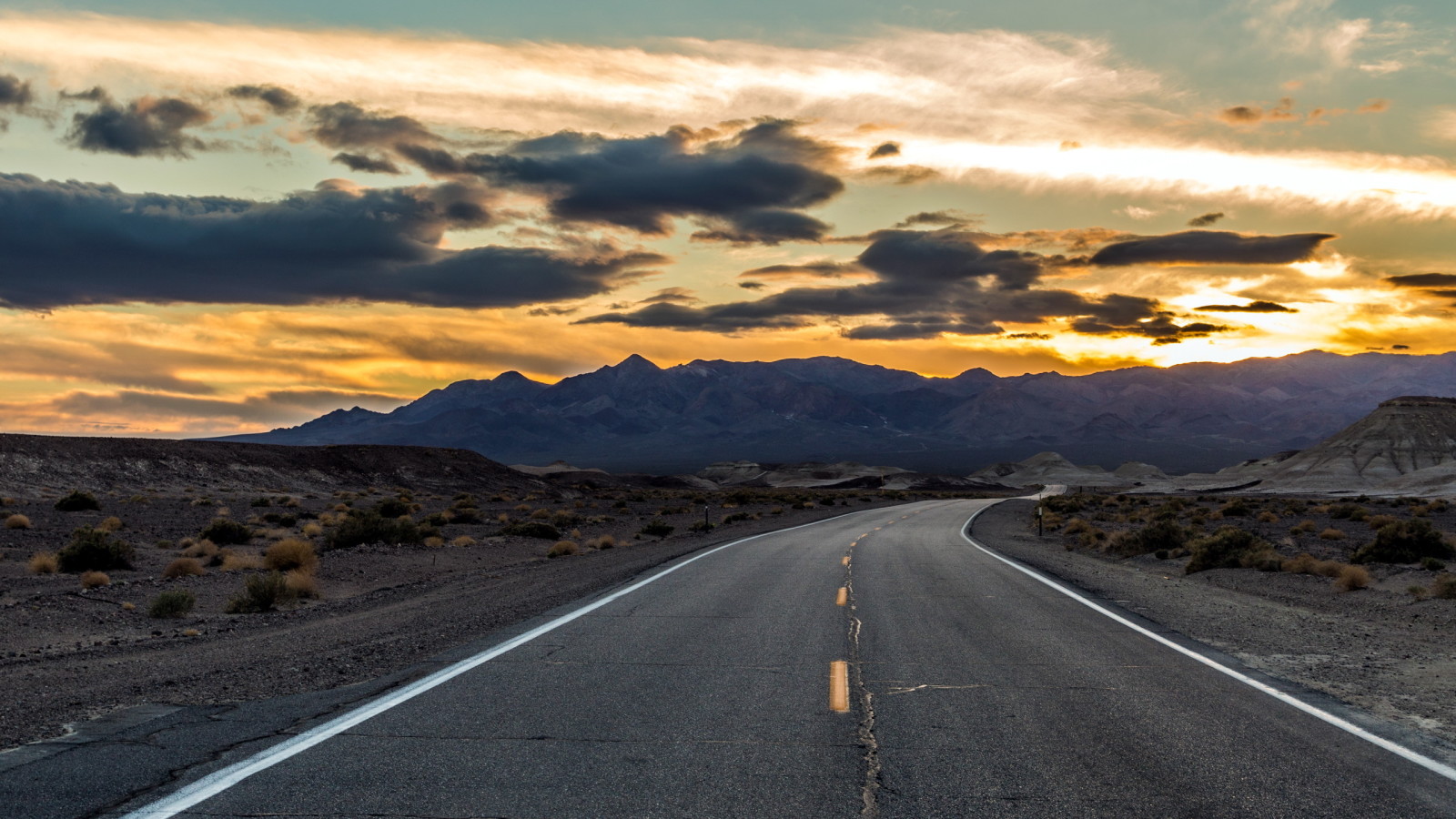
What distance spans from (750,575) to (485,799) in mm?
13305

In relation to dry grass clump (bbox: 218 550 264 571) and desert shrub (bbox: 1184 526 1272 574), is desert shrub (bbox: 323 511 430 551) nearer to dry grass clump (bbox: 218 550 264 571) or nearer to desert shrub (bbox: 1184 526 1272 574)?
dry grass clump (bbox: 218 550 264 571)

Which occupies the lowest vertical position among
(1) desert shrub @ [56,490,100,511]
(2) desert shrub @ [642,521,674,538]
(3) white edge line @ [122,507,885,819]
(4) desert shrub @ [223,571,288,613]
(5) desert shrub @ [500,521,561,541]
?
(2) desert shrub @ [642,521,674,538]

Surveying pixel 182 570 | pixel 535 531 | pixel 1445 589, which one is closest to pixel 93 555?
pixel 182 570

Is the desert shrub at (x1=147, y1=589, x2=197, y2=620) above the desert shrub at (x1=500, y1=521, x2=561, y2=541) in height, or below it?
above

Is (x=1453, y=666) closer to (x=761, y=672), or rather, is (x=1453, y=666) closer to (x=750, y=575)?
(x=761, y=672)

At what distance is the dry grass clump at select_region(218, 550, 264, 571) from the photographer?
73.7 ft

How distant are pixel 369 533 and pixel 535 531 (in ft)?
26.8

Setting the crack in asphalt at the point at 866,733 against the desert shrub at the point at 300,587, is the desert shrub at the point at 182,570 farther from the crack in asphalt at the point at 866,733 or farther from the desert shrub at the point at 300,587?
the crack in asphalt at the point at 866,733

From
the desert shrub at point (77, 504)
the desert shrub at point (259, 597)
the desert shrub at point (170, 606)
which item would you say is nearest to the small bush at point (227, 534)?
the desert shrub at point (77, 504)

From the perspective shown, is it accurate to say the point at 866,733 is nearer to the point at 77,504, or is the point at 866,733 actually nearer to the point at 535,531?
the point at 535,531

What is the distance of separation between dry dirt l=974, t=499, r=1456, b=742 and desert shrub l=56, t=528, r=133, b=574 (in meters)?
20.9

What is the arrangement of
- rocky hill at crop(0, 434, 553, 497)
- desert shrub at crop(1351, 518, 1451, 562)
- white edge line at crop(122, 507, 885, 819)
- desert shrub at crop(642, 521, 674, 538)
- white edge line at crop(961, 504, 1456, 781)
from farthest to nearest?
1. rocky hill at crop(0, 434, 553, 497)
2. desert shrub at crop(642, 521, 674, 538)
3. desert shrub at crop(1351, 518, 1451, 562)
4. white edge line at crop(961, 504, 1456, 781)
5. white edge line at crop(122, 507, 885, 819)

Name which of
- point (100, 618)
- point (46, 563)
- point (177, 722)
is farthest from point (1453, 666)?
point (46, 563)

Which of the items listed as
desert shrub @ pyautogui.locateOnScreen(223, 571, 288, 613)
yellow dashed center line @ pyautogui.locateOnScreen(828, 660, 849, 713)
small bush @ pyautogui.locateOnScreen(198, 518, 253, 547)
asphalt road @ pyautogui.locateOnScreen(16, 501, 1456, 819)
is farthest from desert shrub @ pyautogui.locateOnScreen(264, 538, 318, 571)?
yellow dashed center line @ pyautogui.locateOnScreen(828, 660, 849, 713)
